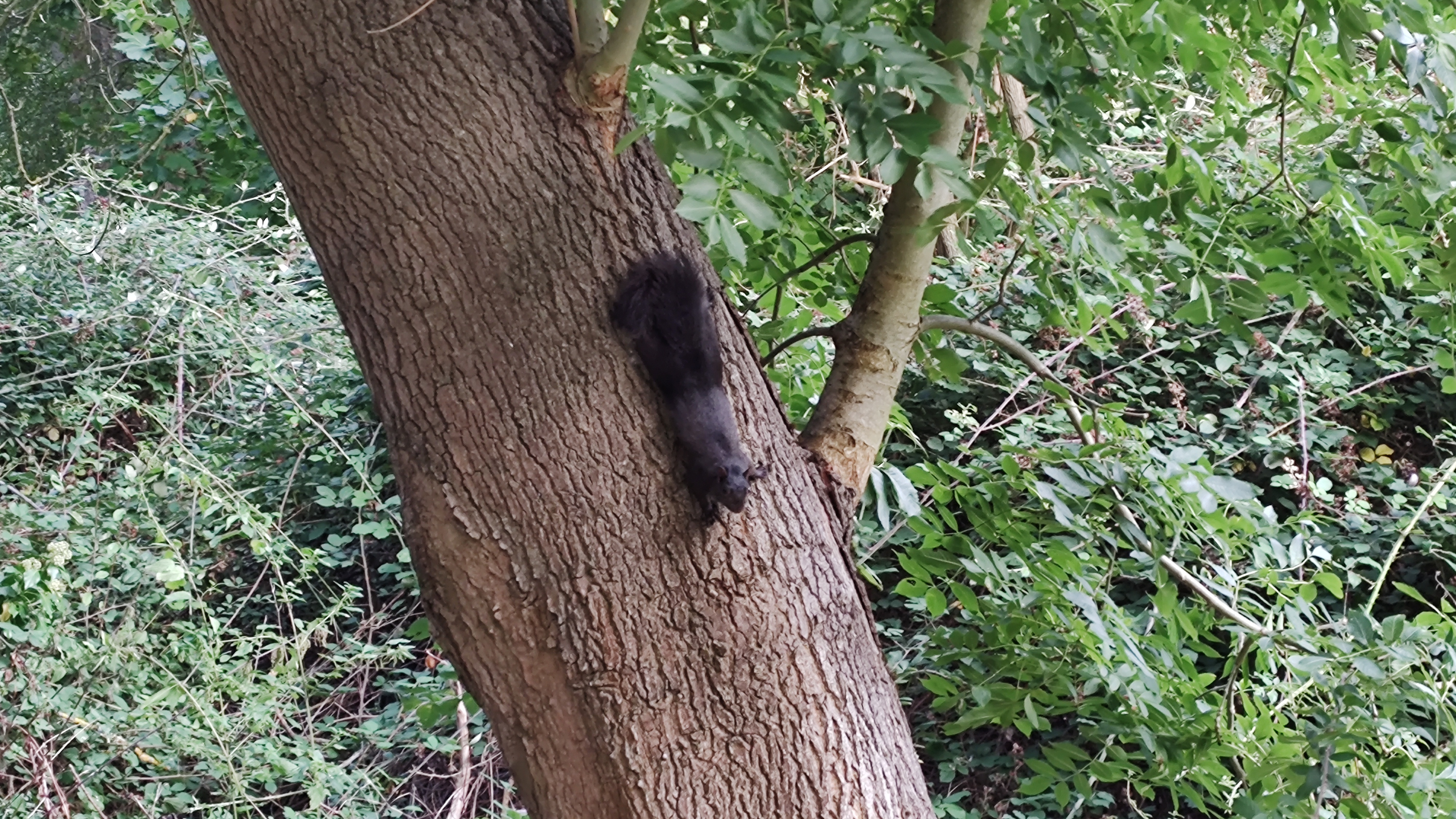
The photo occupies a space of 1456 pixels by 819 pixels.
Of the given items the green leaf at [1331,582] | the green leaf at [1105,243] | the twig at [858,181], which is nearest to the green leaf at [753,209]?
the green leaf at [1105,243]

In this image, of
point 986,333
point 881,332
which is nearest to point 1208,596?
point 986,333

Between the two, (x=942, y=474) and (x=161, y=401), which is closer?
(x=942, y=474)

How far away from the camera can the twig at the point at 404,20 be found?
50.6 inches

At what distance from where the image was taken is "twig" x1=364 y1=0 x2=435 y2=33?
1285 mm

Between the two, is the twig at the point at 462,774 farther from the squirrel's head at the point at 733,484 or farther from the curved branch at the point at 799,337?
the squirrel's head at the point at 733,484

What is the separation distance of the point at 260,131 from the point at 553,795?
0.91 metres

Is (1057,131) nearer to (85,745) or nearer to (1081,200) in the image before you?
(1081,200)

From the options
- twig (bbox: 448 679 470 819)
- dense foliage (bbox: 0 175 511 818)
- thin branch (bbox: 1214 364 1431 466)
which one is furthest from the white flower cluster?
thin branch (bbox: 1214 364 1431 466)

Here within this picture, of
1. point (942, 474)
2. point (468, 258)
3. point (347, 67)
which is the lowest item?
point (942, 474)

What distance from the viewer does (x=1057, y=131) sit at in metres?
1.68

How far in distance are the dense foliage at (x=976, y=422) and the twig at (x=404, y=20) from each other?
317 mm

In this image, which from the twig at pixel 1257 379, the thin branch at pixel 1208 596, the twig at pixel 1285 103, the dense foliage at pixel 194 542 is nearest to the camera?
the twig at pixel 1285 103

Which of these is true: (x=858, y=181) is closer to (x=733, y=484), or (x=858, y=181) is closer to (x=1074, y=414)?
(x=1074, y=414)

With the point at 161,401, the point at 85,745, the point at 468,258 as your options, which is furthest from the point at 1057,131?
the point at 161,401
